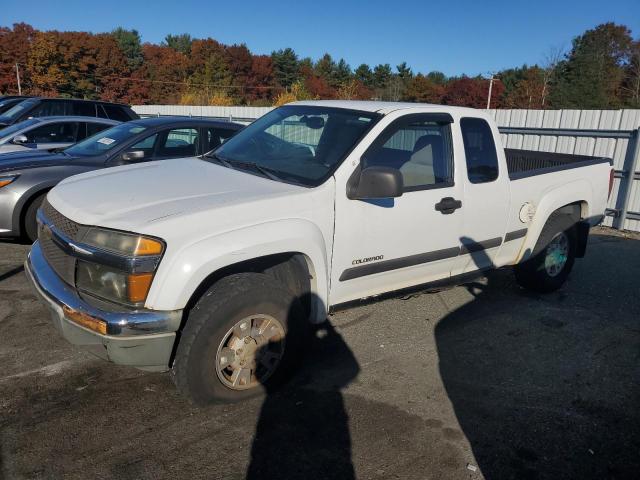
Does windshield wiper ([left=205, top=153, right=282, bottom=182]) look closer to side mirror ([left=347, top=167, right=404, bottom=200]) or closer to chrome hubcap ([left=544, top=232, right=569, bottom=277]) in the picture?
side mirror ([left=347, top=167, right=404, bottom=200])

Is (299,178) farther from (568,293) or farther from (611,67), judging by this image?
(611,67)

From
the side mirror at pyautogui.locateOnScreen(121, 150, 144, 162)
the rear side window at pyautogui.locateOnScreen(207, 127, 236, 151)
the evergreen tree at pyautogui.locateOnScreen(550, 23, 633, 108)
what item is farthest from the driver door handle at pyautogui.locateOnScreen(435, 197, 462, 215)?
the evergreen tree at pyautogui.locateOnScreen(550, 23, 633, 108)

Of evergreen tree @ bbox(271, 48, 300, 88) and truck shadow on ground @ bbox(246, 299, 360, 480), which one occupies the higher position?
evergreen tree @ bbox(271, 48, 300, 88)

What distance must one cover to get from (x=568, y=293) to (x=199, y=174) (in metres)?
4.27

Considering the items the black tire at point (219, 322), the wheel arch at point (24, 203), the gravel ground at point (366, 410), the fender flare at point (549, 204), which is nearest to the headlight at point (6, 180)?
the wheel arch at point (24, 203)

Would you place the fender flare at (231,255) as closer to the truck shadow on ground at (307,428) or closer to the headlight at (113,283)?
the headlight at (113,283)

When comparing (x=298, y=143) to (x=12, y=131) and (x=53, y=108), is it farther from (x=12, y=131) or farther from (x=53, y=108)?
(x=53, y=108)

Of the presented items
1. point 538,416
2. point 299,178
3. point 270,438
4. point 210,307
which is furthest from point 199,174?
point 538,416

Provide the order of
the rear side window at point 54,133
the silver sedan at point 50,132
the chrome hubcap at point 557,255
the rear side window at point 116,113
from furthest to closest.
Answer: the rear side window at point 116,113 < the rear side window at point 54,133 < the silver sedan at point 50,132 < the chrome hubcap at point 557,255

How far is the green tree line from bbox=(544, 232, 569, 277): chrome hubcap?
1800 inches

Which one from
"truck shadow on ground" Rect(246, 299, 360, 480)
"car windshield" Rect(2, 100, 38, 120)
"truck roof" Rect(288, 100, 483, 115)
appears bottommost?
"truck shadow on ground" Rect(246, 299, 360, 480)

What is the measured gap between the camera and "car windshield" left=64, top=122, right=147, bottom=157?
6.41 metres

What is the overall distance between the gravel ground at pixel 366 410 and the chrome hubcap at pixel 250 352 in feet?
0.69

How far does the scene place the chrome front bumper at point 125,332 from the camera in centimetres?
271
